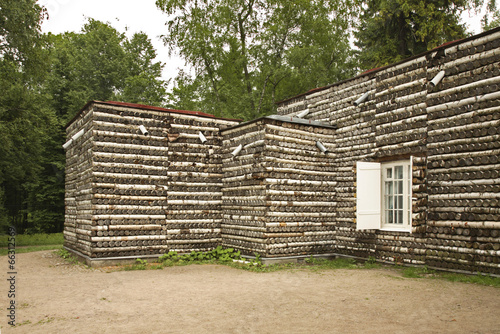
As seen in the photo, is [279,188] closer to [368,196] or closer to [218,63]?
[368,196]

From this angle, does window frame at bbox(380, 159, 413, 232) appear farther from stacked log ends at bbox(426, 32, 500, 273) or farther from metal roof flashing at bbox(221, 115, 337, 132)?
metal roof flashing at bbox(221, 115, 337, 132)

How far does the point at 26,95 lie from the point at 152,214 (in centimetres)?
1089

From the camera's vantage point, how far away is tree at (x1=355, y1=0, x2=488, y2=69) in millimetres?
20906

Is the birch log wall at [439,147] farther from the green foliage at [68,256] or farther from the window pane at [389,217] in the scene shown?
the green foliage at [68,256]

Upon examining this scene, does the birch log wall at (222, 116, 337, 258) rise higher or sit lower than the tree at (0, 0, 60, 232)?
lower

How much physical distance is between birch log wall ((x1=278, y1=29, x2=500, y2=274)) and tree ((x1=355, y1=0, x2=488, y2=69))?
37.0ft

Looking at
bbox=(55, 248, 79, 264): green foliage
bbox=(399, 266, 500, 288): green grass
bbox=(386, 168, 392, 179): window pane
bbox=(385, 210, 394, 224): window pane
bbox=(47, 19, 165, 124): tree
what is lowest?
bbox=(55, 248, 79, 264): green foliage

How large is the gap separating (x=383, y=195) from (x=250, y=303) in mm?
5932

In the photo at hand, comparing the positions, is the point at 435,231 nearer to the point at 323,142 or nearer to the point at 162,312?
the point at 323,142

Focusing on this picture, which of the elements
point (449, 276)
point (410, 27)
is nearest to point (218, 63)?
point (410, 27)

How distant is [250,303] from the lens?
284 inches

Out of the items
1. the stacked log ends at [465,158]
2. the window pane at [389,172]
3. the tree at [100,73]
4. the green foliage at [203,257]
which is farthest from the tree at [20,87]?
the stacked log ends at [465,158]

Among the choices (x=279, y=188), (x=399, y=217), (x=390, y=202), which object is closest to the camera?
(x=399, y=217)

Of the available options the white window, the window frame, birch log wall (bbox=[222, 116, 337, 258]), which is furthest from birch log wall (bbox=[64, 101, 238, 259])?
the window frame
